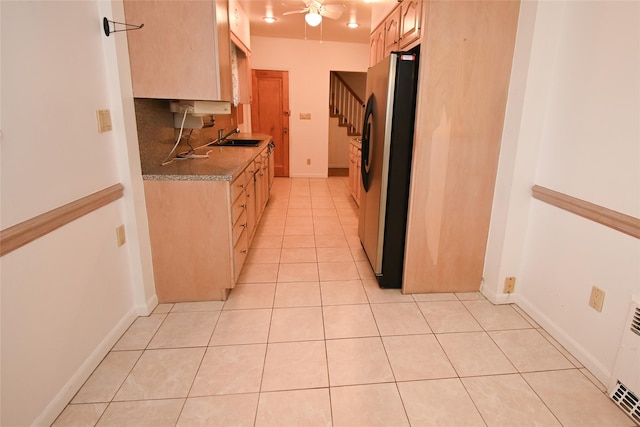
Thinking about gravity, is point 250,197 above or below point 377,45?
below

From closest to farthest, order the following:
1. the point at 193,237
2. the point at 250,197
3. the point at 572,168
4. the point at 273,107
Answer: the point at 572,168, the point at 193,237, the point at 250,197, the point at 273,107

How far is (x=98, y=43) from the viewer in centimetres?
176

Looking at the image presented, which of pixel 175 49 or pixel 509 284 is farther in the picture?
pixel 509 284

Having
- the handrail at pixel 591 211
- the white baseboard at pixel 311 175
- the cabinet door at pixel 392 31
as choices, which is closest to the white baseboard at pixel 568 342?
the handrail at pixel 591 211

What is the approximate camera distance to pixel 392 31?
2.85m

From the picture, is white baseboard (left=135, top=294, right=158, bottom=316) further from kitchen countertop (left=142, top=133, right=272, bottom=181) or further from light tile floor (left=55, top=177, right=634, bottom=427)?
kitchen countertop (left=142, top=133, right=272, bottom=181)

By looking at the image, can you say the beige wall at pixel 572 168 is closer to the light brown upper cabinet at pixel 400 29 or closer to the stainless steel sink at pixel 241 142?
the light brown upper cabinet at pixel 400 29

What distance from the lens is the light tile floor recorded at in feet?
4.97

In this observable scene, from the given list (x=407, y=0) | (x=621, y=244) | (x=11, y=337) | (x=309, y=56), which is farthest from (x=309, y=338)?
(x=309, y=56)

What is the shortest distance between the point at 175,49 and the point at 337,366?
6.89ft

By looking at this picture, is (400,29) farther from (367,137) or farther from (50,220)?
(50,220)

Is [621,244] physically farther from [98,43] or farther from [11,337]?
[98,43]

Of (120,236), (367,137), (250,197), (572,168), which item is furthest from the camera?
(250,197)

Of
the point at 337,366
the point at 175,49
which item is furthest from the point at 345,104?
the point at 337,366
